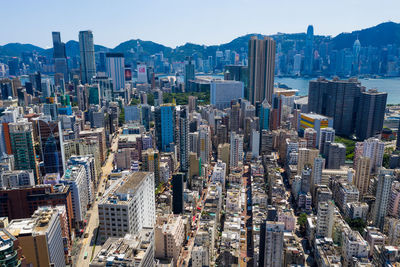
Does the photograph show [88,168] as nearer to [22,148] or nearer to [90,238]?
[22,148]

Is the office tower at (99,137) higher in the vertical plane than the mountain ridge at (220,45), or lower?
lower

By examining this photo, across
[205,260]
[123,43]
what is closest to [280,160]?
[205,260]

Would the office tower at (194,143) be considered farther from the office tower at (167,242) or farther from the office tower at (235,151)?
the office tower at (167,242)

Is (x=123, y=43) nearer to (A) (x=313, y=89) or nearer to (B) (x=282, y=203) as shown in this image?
(A) (x=313, y=89)

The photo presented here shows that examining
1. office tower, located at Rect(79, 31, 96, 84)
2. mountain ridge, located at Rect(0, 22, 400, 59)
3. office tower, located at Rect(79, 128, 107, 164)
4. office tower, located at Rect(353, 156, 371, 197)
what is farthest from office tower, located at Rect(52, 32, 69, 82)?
office tower, located at Rect(353, 156, 371, 197)

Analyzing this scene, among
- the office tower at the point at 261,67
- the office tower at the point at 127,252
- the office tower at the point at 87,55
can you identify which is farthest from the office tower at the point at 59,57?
the office tower at the point at 127,252

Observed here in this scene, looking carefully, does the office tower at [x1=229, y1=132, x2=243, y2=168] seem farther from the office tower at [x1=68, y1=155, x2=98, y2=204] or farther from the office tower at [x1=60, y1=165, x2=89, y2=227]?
the office tower at [x1=60, y1=165, x2=89, y2=227]
